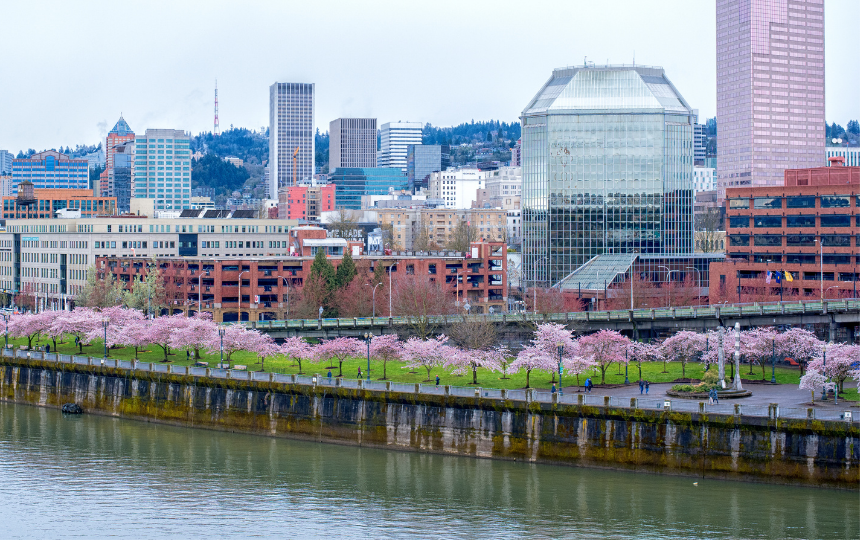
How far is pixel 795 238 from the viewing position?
499ft

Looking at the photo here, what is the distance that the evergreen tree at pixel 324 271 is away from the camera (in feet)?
486

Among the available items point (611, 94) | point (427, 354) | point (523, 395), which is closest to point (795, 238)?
point (611, 94)

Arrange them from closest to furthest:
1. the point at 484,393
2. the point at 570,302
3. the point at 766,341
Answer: the point at 484,393 < the point at 766,341 < the point at 570,302

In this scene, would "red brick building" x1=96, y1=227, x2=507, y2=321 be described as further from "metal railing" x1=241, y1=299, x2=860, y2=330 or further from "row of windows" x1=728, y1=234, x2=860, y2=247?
"row of windows" x1=728, y1=234, x2=860, y2=247

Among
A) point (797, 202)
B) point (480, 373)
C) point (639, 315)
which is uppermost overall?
point (797, 202)

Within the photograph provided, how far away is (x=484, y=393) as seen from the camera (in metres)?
82.6

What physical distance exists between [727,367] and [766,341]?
428 centimetres

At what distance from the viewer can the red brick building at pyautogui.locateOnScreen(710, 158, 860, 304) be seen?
148 meters

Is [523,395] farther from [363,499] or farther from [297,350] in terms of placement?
[297,350]

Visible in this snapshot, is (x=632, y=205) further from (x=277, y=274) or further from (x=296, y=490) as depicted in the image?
(x=296, y=490)

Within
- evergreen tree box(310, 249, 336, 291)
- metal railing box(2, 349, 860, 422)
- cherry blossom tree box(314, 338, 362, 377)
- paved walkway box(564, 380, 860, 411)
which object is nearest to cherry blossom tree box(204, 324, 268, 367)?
metal railing box(2, 349, 860, 422)

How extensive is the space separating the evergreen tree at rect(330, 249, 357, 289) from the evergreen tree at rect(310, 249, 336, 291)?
0.99 m

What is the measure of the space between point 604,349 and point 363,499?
1171 inches

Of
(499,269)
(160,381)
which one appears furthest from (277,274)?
(160,381)
